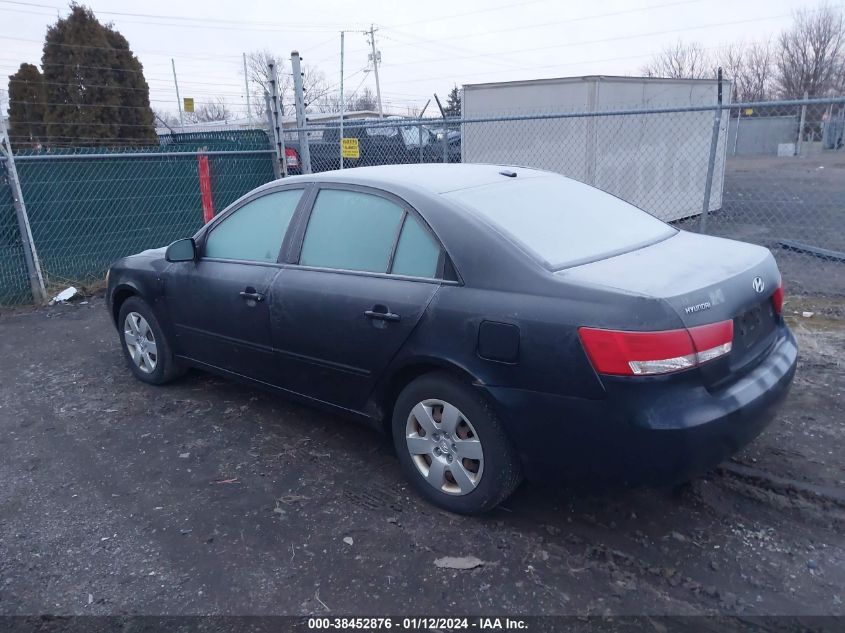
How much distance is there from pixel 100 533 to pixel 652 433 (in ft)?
8.64

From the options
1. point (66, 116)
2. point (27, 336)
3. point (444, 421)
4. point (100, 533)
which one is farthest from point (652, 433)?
point (66, 116)

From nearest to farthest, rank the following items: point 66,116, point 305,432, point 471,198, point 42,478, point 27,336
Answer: point 471,198 → point 42,478 → point 305,432 → point 27,336 → point 66,116

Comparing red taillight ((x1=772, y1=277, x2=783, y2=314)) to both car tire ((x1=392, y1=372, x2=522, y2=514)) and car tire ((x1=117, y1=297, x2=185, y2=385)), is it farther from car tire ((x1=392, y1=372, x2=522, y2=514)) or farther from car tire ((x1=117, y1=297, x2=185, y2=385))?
car tire ((x1=117, y1=297, x2=185, y2=385))

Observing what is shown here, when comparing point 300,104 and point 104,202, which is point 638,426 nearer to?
point 300,104

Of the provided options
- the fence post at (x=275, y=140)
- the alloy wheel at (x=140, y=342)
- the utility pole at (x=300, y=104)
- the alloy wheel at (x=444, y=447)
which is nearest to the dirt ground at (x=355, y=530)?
the alloy wheel at (x=444, y=447)

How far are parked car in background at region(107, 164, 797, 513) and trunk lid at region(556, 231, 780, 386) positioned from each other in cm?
1

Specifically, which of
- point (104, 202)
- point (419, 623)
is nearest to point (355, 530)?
point (419, 623)

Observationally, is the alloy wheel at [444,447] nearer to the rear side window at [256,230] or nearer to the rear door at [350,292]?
the rear door at [350,292]

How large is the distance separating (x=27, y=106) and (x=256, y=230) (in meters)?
20.0

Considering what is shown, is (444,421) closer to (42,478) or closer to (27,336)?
(42,478)

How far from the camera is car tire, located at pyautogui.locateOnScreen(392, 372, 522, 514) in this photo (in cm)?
315

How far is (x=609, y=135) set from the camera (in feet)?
33.8

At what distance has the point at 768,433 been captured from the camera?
414cm

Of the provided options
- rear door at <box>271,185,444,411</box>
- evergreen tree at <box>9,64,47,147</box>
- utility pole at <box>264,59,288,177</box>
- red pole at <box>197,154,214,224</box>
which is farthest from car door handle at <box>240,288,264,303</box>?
evergreen tree at <box>9,64,47,147</box>
